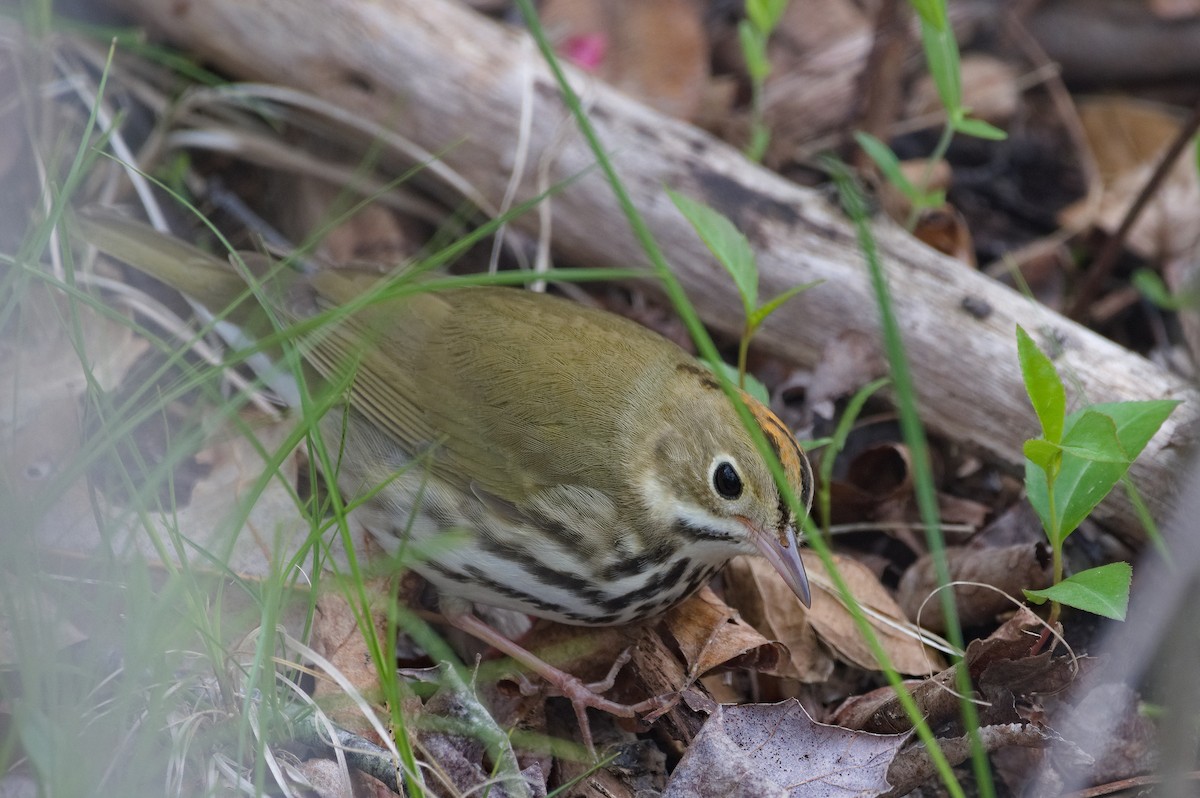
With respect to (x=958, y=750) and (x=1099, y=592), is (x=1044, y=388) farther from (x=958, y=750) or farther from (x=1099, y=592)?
(x=958, y=750)

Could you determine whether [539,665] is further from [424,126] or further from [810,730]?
[424,126]

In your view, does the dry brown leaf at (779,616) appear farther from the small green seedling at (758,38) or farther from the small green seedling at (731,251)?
the small green seedling at (758,38)

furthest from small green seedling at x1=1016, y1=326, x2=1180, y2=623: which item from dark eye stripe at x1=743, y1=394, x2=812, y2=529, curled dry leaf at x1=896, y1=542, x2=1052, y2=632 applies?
dark eye stripe at x1=743, y1=394, x2=812, y2=529

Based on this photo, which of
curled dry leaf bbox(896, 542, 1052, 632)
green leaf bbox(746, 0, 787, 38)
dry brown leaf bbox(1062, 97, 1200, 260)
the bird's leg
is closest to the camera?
the bird's leg

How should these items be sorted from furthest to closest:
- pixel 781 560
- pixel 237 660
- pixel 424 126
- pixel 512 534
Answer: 1. pixel 424 126
2. pixel 512 534
3. pixel 781 560
4. pixel 237 660

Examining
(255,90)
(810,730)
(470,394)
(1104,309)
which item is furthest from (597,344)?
(1104,309)

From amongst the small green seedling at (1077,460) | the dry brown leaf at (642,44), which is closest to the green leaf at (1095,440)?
the small green seedling at (1077,460)

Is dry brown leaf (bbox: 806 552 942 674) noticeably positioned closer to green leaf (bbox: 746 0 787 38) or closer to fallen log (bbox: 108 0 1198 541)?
fallen log (bbox: 108 0 1198 541)
